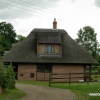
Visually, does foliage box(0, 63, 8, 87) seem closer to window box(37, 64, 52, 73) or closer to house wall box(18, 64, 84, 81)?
house wall box(18, 64, 84, 81)

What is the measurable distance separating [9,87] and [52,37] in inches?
833

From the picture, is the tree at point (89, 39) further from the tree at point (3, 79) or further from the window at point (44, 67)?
the tree at point (3, 79)

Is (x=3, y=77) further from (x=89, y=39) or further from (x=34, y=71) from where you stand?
(x=89, y=39)

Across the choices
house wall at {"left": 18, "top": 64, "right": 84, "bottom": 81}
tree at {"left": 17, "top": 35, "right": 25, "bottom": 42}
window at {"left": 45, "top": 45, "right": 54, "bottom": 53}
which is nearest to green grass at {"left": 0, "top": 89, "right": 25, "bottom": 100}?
house wall at {"left": 18, "top": 64, "right": 84, "bottom": 81}

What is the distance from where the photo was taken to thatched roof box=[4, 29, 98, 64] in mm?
44972

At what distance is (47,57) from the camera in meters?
45.6

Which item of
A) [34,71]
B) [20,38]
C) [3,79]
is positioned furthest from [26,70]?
[20,38]

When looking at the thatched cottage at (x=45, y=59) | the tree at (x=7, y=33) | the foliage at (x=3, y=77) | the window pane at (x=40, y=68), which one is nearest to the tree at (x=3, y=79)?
the foliage at (x=3, y=77)

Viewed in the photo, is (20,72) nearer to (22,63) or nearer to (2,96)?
(22,63)

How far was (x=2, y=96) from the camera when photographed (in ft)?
72.2

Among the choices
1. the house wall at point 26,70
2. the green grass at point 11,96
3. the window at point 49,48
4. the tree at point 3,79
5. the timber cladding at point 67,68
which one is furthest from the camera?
the window at point 49,48

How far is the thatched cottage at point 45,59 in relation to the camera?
45.1m

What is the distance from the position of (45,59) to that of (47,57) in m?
0.62

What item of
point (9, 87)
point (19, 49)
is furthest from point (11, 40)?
point (9, 87)
